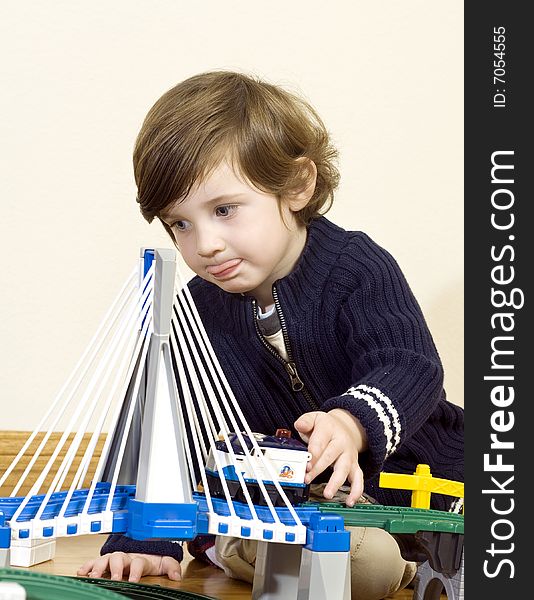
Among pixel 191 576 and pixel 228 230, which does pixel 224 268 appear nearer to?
pixel 228 230

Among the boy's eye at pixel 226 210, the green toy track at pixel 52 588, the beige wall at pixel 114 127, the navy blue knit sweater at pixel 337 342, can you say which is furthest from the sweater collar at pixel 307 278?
the green toy track at pixel 52 588

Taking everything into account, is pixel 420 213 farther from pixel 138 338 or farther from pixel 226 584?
pixel 138 338

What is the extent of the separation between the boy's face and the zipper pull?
96 millimetres

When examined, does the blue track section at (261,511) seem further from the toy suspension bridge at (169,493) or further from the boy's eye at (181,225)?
the boy's eye at (181,225)

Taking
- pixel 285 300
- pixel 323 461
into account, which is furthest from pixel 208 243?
pixel 323 461

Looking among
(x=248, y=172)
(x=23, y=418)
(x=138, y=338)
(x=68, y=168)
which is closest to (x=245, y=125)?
(x=248, y=172)

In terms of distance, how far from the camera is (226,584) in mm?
891

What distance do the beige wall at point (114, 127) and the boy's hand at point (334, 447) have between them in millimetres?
641

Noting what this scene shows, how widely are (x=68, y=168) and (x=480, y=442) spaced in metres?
0.85

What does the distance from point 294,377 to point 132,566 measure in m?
0.24

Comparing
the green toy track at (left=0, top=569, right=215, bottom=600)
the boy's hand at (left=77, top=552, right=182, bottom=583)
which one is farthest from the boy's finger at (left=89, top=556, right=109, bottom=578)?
the green toy track at (left=0, top=569, right=215, bottom=600)

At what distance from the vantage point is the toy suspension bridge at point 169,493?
1.80ft

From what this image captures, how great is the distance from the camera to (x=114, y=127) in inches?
51.4

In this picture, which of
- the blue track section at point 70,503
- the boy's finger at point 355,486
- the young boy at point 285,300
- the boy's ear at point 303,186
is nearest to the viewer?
the blue track section at point 70,503
